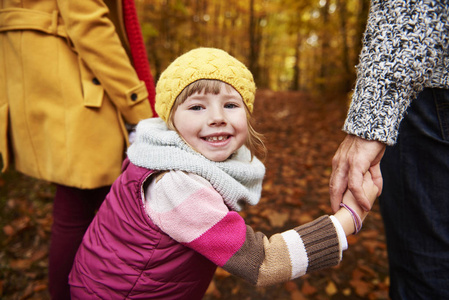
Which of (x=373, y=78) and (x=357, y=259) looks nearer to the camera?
(x=373, y=78)

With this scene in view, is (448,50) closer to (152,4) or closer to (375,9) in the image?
(375,9)

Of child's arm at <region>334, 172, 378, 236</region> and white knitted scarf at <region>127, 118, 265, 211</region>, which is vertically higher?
white knitted scarf at <region>127, 118, 265, 211</region>

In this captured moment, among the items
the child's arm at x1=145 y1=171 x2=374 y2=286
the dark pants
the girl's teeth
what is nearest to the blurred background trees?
the dark pants

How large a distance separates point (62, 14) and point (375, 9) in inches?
59.8

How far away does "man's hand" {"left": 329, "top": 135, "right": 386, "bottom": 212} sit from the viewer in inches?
46.4

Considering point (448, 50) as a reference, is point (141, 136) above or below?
below

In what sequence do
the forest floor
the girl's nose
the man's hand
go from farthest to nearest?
1. the forest floor
2. the girl's nose
3. the man's hand

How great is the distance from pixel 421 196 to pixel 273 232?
6.04 ft

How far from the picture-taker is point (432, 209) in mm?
1313

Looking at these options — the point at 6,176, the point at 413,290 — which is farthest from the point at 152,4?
the point at 413,290

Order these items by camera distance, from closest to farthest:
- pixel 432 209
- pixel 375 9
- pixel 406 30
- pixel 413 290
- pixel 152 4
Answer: pixel 406 30, pixel 375 9, pixel 432 209, pixel 413 290, pixel 152 4

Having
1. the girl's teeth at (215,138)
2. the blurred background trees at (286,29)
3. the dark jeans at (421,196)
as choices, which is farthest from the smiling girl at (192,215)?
the blurred background trees at (286,29)

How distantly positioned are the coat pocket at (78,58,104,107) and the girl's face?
0.55 meters

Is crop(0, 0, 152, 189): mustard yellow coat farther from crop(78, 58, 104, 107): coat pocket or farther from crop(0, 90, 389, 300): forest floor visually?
crop(0, 90, 389, 300): forest floor
